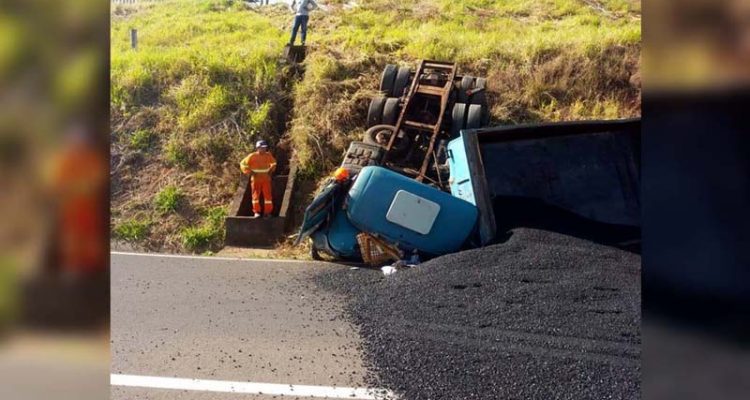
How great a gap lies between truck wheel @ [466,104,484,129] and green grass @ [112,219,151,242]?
4.66m

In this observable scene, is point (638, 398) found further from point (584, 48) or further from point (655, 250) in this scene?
point (584, 48)

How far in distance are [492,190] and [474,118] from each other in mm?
2317

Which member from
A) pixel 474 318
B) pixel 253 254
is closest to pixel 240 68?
pixel 253 254

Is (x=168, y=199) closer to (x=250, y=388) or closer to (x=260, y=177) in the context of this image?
(x=260, y=177)

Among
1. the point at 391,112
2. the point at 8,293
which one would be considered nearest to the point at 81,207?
the point at 8,293

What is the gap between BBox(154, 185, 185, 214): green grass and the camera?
10273 mm

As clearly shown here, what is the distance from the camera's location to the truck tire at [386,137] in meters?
9.75

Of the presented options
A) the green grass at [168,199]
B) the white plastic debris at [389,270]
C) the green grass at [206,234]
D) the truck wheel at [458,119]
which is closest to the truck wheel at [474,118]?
the truck wheel at [458,119]

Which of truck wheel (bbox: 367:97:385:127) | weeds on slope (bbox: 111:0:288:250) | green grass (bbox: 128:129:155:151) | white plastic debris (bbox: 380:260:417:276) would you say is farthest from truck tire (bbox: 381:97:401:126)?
green grass (bbox: 128:129:155:151)

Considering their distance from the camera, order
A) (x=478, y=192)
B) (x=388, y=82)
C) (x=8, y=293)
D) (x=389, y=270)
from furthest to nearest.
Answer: (x=388, y=82) < (x=478, y=192) < (x=389, y=270) < (x=8, y=293)

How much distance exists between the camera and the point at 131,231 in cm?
983

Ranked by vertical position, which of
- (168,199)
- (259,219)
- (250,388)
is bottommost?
(168,199)

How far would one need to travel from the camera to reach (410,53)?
41.7ft

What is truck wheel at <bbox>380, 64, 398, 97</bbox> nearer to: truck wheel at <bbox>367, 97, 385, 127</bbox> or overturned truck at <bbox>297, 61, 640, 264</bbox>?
truck wheel at <bbox>367, 97, 385, 127</bbox>
